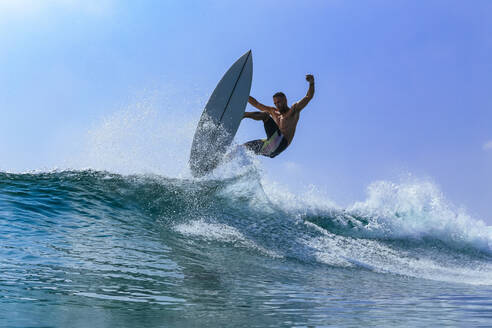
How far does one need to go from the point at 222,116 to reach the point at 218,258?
3941mm

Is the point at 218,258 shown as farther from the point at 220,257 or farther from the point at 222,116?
the point at 222,116

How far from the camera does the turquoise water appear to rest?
228 cm

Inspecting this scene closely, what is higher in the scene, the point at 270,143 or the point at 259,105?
the point at 259,105

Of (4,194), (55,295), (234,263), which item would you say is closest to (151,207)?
(4,194)

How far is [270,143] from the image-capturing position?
7988 millimetres

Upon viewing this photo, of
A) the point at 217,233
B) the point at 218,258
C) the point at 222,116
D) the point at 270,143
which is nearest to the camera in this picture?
the point at 218,258

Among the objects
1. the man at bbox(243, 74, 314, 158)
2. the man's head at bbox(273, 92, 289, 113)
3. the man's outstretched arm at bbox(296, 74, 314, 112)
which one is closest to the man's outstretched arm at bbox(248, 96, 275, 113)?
the man at bbox(243, 74, 314, 158)

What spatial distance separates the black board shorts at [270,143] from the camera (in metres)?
7.96

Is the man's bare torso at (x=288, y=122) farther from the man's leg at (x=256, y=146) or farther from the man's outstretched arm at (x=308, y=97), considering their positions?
the man's leg at (x=256, y=146)

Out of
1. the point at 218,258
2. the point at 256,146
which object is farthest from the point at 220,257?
the point at 256,146

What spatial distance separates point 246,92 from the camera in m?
7.89

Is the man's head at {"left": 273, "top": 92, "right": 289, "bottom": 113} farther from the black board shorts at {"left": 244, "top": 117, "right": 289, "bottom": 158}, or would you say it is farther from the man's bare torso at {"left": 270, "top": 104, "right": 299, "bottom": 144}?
the black board shorts at {"left": 244, "top": 117, "right": 289, "bottom": 158}

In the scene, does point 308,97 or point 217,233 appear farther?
point 308,97

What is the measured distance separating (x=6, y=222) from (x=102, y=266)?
2214 mm
